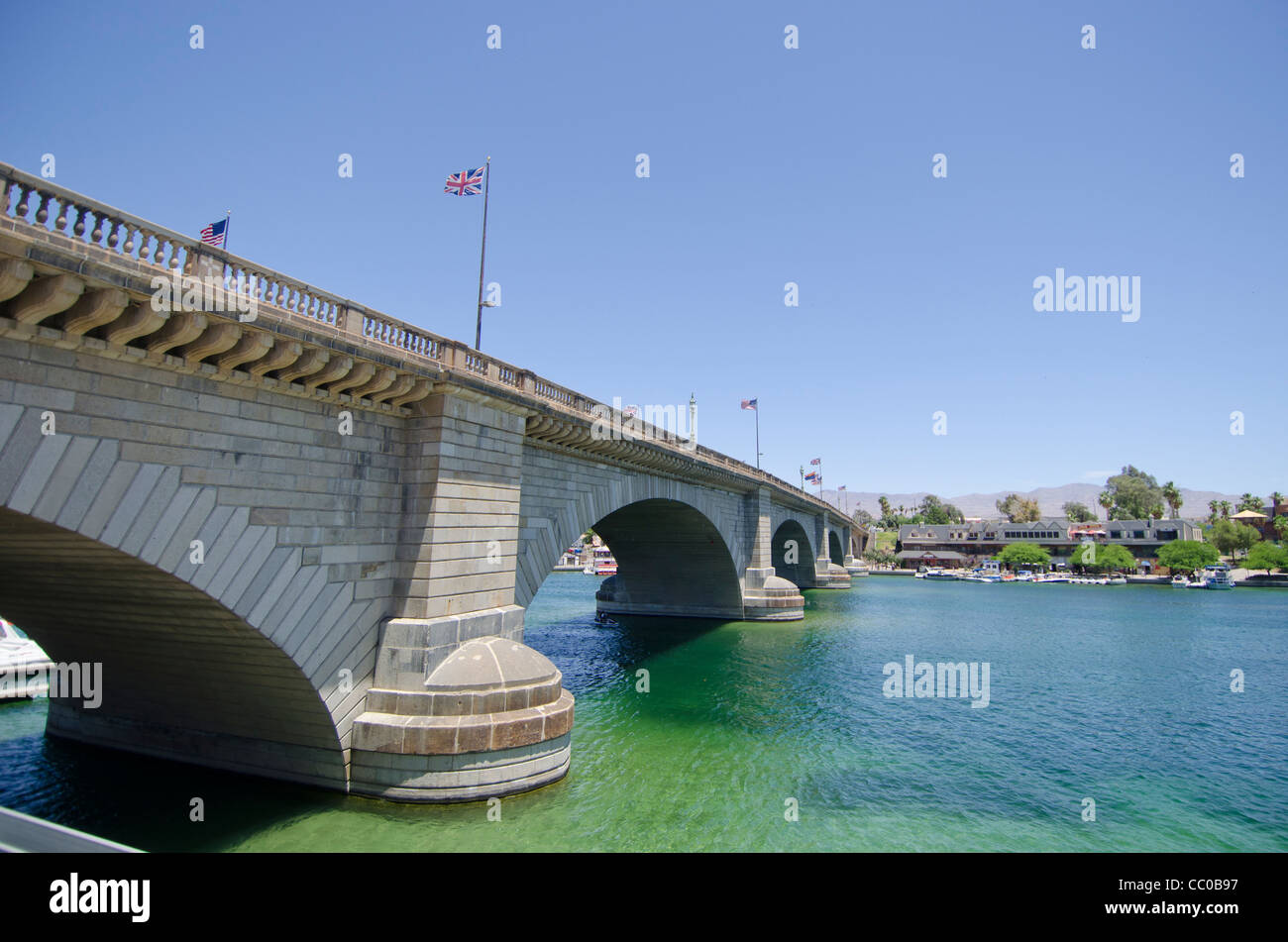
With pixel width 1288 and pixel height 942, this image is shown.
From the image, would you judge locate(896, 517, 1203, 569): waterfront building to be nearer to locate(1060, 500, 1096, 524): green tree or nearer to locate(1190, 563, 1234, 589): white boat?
locate(1190, 563, 1234, 589): white boat

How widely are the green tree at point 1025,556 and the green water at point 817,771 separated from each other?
74.1 m

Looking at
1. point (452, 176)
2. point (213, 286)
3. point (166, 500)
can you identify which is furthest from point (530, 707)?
point (452, 176)

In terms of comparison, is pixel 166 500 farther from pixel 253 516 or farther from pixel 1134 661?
pixel 1134 661

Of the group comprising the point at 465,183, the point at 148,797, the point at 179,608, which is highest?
the point at 465,183

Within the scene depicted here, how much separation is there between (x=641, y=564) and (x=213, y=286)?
39678 mm

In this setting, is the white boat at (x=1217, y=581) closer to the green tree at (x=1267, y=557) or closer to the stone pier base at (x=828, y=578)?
the green tree at (x=1267, y=557)

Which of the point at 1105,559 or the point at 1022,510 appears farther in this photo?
the point at 1022,510

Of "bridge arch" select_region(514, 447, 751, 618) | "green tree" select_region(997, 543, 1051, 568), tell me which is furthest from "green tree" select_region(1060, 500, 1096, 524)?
"bridge arch" select_region(514, 447, 751, 618)

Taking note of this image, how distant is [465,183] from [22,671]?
72.2 ft

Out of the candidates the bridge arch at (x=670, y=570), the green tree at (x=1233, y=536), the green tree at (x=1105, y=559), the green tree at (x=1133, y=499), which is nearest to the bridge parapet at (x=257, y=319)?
the bridge arch at (x=670, y=570)

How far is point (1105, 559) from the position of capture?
98.3 meters

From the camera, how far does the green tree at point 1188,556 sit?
92250mm

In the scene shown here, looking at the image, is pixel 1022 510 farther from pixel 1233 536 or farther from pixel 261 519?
pixel 261 519

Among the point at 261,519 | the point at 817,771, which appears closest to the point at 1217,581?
the point at 817,771
